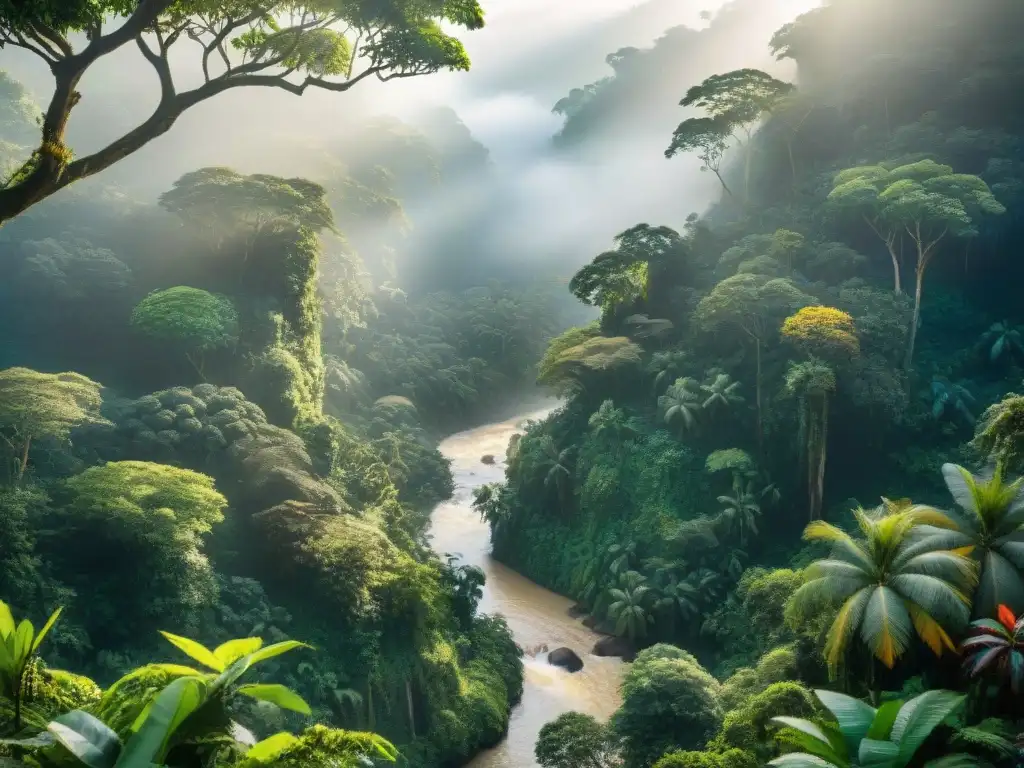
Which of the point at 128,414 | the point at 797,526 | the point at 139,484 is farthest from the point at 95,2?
the point at 797,526

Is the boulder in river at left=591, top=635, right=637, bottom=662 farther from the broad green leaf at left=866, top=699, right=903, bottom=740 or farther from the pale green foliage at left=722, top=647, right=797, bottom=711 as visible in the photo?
the broad green leaf at left=866, top=699, right=903, bottom=740

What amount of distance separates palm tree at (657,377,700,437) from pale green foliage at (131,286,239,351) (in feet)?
53.0

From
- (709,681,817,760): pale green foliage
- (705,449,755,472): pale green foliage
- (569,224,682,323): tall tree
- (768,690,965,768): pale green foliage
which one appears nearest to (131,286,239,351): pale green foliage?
(569,224,682,323): tall tree

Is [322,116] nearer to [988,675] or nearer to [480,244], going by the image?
[480,244]

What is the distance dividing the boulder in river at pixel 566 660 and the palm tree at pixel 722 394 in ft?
34.1

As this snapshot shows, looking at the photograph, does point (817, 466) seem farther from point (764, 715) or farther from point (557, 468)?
point (764, 715)

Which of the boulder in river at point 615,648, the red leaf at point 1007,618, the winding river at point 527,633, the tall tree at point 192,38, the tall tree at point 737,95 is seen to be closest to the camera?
the tall tree at point 192,38

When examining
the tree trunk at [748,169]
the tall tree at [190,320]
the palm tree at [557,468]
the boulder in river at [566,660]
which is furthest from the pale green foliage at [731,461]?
the tree trunk at [748,169]

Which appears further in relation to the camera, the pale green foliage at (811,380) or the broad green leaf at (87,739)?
the pale green foliage at (811,380)

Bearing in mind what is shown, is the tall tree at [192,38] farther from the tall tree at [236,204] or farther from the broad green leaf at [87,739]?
the tall tree at [236,204]

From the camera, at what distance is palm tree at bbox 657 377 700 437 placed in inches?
1275

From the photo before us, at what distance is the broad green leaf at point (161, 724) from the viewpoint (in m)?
5.30

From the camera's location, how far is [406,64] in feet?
39.0

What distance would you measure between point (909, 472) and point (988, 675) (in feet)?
61.2
